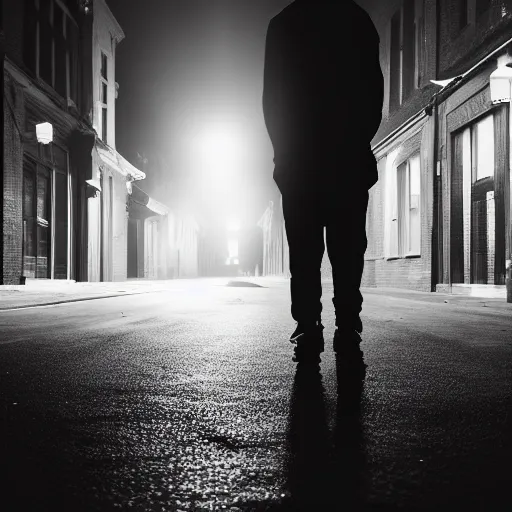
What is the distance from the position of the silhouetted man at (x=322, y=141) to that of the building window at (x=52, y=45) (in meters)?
11.4

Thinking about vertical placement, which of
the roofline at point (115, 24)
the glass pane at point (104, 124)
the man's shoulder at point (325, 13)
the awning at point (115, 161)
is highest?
the roofline at point (115, 24)

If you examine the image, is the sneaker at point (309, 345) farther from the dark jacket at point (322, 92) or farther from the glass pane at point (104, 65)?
the glass pane at point (104, 65)

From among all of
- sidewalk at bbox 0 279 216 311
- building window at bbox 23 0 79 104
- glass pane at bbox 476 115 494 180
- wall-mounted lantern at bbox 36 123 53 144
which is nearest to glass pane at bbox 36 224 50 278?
sidewalk at bbox 0 279 216 311

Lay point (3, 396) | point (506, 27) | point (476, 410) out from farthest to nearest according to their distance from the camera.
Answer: point (506, 27) → point (3, 396) → point (476, 410)

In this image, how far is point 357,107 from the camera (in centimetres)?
270

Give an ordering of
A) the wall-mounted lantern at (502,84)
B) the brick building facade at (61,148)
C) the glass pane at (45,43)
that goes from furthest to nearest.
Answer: the glass pane at (45,43) → the brick building facade at (61,148) → the wall-mounted lantern at (502,84)

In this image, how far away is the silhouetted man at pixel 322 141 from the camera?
2.68 metres

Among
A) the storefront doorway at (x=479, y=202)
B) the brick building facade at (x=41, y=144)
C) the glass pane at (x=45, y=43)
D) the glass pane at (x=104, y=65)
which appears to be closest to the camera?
the storefront doorway at (x=479, y=202)

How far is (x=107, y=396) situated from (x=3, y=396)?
405mm

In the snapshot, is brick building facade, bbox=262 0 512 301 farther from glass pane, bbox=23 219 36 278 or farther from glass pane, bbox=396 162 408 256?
glass pane, bbox=23 219 36 278

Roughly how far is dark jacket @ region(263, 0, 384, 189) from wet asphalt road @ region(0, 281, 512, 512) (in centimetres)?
103

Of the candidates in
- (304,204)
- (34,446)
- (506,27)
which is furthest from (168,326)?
(506,27)

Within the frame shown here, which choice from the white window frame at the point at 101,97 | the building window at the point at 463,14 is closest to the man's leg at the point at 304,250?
the building window at the point at 463,14

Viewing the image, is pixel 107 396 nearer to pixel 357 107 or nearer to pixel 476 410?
pixel 476 410
